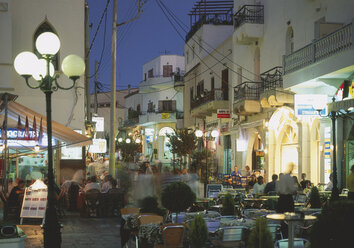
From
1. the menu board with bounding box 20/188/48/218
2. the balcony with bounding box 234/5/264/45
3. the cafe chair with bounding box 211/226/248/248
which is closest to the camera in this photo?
the cafe chair with bounding box 211/226/248/248

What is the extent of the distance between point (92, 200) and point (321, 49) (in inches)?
368

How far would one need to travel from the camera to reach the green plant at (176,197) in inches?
439

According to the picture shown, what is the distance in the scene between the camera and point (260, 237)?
771 centimetres

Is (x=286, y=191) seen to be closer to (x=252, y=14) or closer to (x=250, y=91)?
(x=250, y=91)

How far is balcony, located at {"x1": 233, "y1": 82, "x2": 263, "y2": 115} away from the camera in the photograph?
26.6m

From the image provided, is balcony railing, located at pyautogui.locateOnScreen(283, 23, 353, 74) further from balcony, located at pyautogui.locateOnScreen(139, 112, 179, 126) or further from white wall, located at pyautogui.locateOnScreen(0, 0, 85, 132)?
balcony, located at pyautogui.locateOnScreen(139, 112, 179, 126)

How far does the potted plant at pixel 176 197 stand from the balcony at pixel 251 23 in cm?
1725

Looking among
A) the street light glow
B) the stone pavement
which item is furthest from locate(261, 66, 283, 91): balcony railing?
the street light glow

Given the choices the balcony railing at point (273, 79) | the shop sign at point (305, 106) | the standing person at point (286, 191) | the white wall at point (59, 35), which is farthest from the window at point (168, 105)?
the standing person at point (286, 191)

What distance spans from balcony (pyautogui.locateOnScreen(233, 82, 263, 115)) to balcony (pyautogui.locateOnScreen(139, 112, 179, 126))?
30376 millimetres

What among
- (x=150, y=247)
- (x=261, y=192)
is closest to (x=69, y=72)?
(x=150, y=247)

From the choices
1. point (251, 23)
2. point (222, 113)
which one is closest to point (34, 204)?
point (251, 23)

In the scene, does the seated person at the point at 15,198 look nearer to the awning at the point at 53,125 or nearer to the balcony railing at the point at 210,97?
the awning at the point at 53,125

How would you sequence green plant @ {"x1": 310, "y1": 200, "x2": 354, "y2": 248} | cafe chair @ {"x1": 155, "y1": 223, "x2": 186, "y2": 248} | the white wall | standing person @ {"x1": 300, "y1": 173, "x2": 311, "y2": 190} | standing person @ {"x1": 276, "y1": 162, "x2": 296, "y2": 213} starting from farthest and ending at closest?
the white wall → standing person @ {"x1": 300, "y1": 173, "x2": 311, "y2": 190} → standing person @ {"x1": 276, "y1": 162, "x2": 296, "y2": 213} → cafe chair @ {"x1": 155, "y1": 223, "x2": 186, "y2": 248} → green plant @ {"x1": 310, "y1": 200, "x2": 354, "y2": 248}
